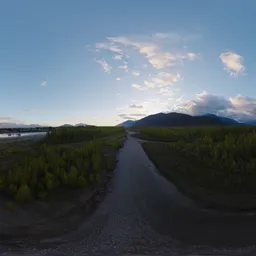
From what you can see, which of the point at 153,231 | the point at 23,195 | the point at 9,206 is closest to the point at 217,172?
the point at 153,231

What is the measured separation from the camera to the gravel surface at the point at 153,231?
5090 millimetres

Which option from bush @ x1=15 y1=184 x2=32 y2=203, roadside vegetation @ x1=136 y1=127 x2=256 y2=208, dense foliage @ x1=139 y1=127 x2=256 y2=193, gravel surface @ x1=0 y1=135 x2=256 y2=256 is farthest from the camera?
dense foliage @ x1=139 y1=127 x2=256 y2=193

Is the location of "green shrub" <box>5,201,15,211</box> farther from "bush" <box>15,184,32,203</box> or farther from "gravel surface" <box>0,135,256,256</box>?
"gravel surface" <box>0,135,256,256</box>

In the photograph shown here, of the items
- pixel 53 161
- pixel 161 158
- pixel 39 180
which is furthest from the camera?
pixel 161 158

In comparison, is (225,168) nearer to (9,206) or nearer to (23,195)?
(23,195)

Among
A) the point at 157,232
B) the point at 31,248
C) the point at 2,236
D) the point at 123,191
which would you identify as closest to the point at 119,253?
the point at 157,232

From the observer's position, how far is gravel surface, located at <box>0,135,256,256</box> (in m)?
5.09

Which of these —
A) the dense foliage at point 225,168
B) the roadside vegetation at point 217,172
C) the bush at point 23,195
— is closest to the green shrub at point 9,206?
the bush at point 23,195

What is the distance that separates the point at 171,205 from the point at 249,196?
8.56ft

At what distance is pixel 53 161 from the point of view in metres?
10.1

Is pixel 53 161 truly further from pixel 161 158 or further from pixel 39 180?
pixel 161 158

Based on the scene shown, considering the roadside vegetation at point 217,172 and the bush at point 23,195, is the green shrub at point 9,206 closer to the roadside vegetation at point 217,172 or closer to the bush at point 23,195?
the bush at point 23,195

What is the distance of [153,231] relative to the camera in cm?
605

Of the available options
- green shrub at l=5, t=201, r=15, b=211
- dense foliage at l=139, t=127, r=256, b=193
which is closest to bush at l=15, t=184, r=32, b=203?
green shrub at l=5, t=201, r=15, b=211
